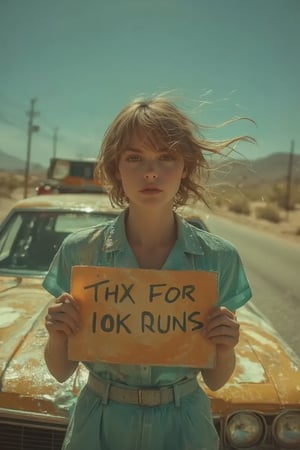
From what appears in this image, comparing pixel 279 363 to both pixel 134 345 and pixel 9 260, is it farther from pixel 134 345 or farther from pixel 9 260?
pixel 9 260

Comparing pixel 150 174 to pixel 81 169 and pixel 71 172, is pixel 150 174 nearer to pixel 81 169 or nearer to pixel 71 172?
pixel 81 169

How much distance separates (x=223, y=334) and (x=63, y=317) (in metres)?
0.49

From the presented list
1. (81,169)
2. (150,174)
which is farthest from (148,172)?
(81,169)

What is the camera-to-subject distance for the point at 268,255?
13453mm

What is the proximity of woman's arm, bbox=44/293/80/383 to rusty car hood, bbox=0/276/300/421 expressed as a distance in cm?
41

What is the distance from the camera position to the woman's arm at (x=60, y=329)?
1497 mm

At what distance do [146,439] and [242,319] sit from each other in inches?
59.8

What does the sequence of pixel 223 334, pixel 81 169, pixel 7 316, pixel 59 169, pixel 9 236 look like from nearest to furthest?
pixel 223 334, pixel 7 316, pixel 9 236, pixel 81 169, pixel 59 169

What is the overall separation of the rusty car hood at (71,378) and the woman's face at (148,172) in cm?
93

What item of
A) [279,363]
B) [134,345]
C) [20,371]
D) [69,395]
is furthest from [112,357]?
[279,363]

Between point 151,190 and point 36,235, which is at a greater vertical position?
point 151,190

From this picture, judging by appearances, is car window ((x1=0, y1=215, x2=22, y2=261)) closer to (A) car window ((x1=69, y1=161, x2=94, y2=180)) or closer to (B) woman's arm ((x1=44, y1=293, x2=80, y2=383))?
(B) woman's arm ((x1=44, y1=293, x2=80, y2=383))

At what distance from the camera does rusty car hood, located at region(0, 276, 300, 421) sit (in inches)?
77.6

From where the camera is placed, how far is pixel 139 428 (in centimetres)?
154
